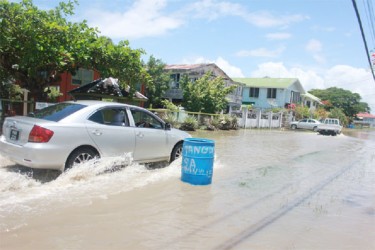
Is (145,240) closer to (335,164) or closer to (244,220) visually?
(244,220)

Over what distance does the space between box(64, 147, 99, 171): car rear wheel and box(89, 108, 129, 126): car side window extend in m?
0.62

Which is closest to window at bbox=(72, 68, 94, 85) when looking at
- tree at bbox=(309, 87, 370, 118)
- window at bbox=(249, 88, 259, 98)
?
window at bbox=(249, 88, 259, 98)

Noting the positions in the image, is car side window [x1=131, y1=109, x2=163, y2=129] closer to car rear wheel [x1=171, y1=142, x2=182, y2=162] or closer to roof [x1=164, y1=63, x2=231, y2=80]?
car rear wheel [x1=171, y1=142, x2=182, y2=162]

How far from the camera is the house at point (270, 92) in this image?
49.4 m

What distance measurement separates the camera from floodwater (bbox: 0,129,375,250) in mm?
4453

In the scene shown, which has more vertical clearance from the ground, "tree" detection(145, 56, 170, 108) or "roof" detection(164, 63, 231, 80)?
"roof" detection(164, 63, 231, 80)

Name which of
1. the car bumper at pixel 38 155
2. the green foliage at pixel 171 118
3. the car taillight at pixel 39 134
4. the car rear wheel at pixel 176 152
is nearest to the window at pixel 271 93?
the green foliage at pixel 171 118

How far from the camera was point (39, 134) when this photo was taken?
6.26m

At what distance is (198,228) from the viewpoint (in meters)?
4.97

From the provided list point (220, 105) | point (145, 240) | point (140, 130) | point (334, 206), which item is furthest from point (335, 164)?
point (220, 105)

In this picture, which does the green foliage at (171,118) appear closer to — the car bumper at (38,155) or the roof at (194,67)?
the roof at (194,67)

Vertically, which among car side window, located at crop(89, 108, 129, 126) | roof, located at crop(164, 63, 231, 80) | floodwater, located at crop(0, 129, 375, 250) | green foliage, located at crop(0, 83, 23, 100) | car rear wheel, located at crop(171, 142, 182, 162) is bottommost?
floodwater, located at crop(0, 129, 375, 250)

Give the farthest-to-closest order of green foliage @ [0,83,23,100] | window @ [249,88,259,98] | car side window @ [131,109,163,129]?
window @ [249,88,259,98], green foliage @ [0,83,23,100], car side window @ [131,109,163,129]

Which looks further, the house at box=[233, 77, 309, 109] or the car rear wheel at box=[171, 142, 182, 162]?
the house at box=[233, 77, 309, 109]
